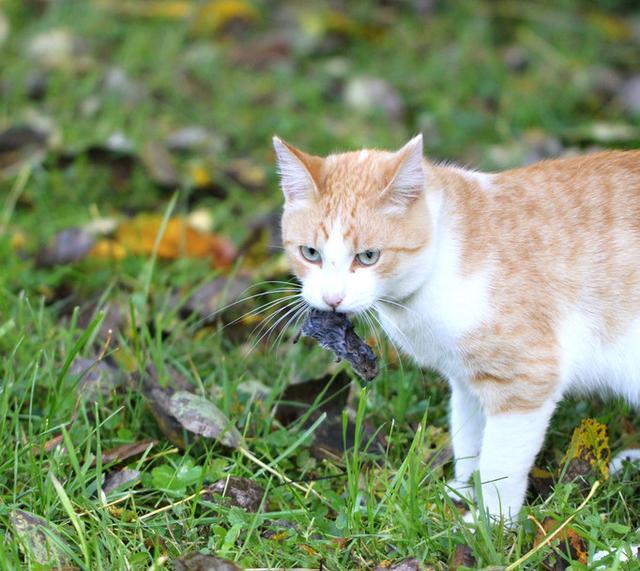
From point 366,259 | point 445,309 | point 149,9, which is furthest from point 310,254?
point 149,9

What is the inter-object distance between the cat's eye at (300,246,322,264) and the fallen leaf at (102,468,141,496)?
0.83 m

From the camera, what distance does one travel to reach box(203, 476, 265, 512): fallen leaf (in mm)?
2705

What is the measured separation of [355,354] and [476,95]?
11.9 feet

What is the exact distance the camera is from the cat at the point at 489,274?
277cm

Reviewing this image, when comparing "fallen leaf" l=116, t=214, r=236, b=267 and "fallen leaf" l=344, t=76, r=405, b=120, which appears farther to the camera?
"fallen leaf" l=344, t=76, r=405, b=120

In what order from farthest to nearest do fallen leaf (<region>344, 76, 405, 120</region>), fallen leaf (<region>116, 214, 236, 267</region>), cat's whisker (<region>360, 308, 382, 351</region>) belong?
1. fallen leaf (<region>344, 76, 405, 120</region>)
2. fallen leaf (<region>116, 214, 236, 267</region>)
3. cat's whisker (<region>360, 308, 382, 351</region>)

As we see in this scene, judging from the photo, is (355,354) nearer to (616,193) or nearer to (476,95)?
(616,193)

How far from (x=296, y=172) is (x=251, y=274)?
3.93 ft

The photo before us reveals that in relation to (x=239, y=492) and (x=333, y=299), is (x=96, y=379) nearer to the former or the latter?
(x=239, y=492)

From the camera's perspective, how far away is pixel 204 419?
9.48 ft

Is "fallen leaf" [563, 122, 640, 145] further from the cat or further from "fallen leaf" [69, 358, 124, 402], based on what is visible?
"fallen leaf" [69, 358, 124, 402]

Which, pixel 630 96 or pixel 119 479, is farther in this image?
pixel 630 96

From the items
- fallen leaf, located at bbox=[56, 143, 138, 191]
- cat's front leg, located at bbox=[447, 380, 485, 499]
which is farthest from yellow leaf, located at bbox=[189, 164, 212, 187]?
cat's front leg, located at bbox=[447, 380, 485, 499]

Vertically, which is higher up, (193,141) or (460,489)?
(193,141)
